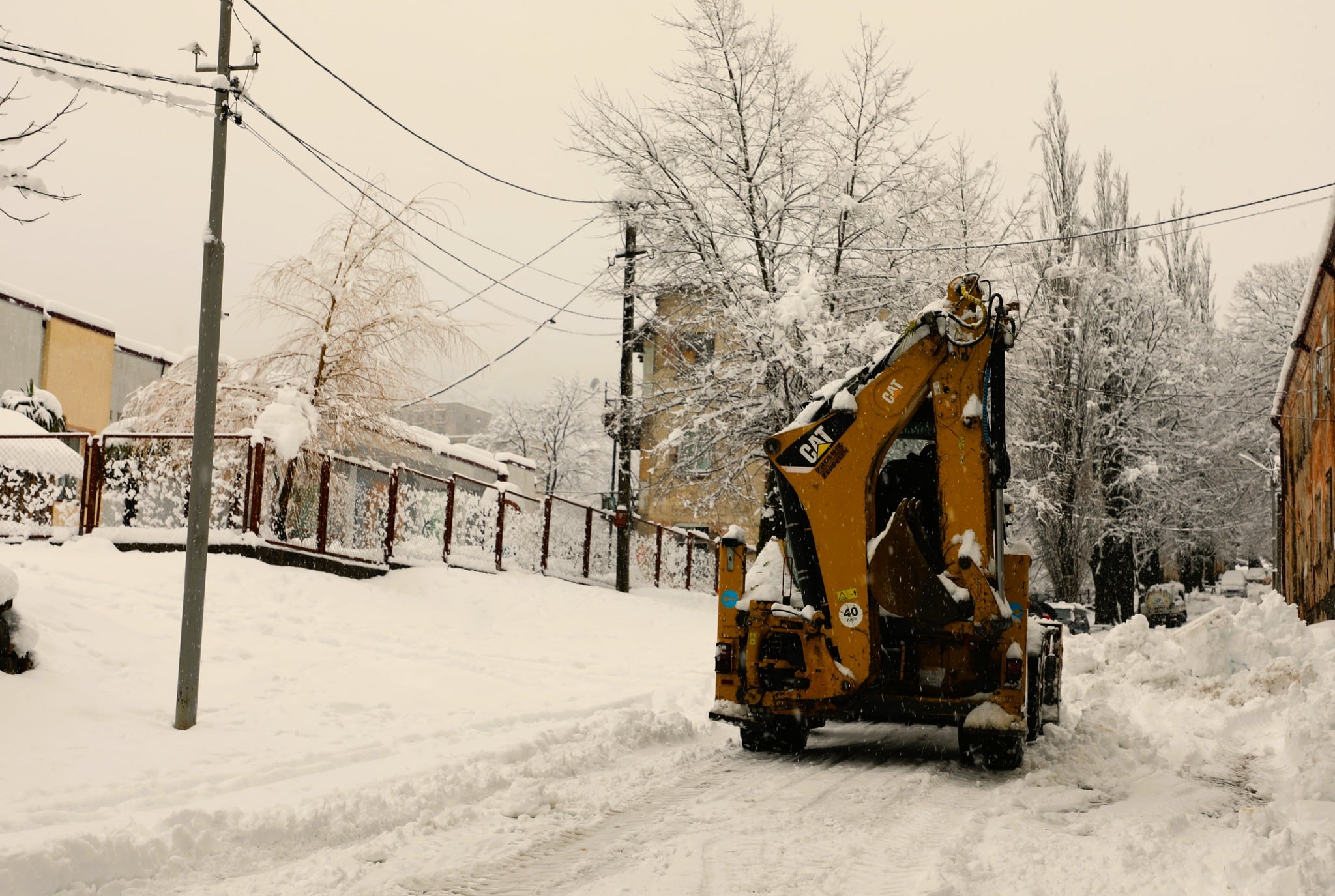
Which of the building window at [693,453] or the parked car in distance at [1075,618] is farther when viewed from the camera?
the parked car in distance at [1075,618]

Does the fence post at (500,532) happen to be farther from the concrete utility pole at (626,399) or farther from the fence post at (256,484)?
the fence post at (256,484)

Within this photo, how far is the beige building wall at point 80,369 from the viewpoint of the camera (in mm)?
32750

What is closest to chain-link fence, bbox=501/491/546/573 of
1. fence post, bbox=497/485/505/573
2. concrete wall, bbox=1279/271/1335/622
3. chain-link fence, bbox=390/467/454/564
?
Result: fence post, bbox=497/485/505/573

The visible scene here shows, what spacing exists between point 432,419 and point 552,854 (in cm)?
1679

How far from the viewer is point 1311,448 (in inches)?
832

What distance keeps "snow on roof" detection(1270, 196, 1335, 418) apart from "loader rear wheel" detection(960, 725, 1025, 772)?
1120 cm

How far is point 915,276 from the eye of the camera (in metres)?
22.2

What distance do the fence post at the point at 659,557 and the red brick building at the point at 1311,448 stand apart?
12.9m

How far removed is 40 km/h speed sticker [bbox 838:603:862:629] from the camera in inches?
302

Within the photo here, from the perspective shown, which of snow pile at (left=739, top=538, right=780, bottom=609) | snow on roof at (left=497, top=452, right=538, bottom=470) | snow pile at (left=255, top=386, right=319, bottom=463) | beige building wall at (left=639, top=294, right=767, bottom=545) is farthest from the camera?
snow on roof at (left=497, top=452, right=538, bottom=470)

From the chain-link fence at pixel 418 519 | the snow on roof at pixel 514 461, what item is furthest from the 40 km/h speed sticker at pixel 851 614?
the snow on roof at pixel 514 461

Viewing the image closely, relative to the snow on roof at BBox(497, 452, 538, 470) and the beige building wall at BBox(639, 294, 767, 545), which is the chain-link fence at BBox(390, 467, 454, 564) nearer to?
the beige building wall at BBox(639, 294, 767, 545)

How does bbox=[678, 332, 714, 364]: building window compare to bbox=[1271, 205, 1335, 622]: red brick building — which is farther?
bbox=[678, 332, 714, 364]: building window

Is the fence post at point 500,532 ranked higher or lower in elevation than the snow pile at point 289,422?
lower
